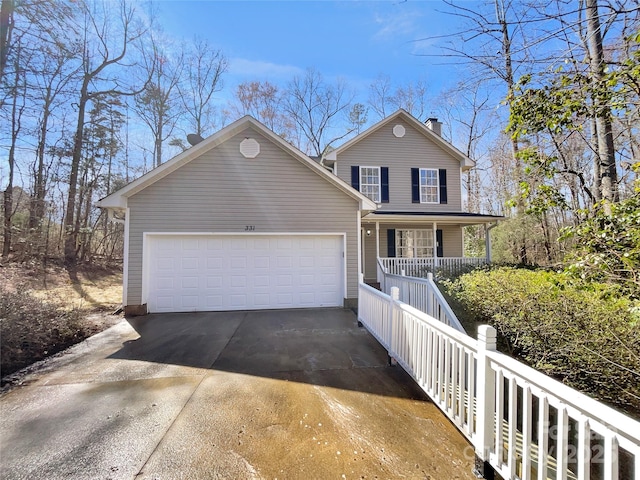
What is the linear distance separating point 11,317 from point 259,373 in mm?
4107

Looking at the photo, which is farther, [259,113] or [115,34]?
[259,113]

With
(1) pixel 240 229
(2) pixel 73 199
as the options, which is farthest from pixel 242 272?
(2) pixel 73 199

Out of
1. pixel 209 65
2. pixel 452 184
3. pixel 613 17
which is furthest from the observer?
pixel 209 65

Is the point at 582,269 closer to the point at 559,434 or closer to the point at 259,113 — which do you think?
the point at 559,434

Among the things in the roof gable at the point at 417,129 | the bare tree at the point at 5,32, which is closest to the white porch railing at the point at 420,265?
the roof gable at the point at 417,129

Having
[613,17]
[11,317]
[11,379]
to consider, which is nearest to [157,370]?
[11,379]

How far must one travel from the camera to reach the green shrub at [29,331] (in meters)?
4.06

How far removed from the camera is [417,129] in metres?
12.1

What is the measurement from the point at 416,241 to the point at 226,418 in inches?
429

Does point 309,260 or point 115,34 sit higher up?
point 115,34

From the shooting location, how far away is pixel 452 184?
12.3 m

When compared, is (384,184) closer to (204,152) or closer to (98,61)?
(204,152)

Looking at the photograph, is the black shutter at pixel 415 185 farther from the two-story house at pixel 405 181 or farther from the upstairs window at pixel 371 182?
the upstairs window at pixel 371 182

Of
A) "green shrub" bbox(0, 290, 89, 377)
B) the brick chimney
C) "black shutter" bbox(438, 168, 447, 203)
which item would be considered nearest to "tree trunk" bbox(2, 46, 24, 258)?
"green shrub" bbox(0, 290, 89, 377)
